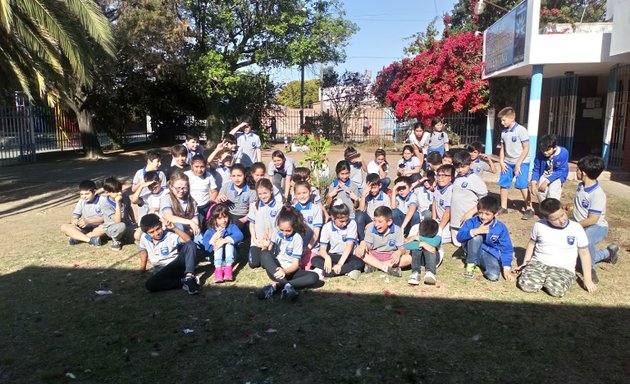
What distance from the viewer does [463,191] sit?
20.5 ft

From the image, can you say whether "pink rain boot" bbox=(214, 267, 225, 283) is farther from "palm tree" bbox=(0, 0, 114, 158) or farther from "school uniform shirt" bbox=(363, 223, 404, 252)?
"palm tree" bbox=(0, 0, 114, 158)

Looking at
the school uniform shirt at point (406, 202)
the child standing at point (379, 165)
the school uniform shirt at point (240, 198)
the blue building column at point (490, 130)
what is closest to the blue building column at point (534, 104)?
the blue building column at point (490, 130)

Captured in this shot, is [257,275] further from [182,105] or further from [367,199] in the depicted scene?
[182,105]

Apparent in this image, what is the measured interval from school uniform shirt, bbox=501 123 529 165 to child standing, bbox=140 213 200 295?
5.50 m

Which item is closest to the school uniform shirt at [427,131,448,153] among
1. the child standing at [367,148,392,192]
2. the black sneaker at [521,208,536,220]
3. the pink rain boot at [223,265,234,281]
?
the child standing at [367,148,392,192]

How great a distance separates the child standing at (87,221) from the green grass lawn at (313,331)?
106 centimetres

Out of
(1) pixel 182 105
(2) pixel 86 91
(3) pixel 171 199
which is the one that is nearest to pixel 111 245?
(3) pixel 171 199

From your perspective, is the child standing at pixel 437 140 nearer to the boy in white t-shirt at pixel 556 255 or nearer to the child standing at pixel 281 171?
the child standing at pixel 281 171

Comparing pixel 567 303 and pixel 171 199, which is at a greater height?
pixel 171 199

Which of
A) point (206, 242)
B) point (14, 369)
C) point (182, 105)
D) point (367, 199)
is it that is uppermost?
point (182, 105)

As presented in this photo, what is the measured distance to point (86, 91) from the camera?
17.8m

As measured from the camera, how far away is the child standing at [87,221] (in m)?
6.61

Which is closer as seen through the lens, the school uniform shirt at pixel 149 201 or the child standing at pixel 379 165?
the school uniform shirt at pixel 149 201

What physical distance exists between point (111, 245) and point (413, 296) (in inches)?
164
